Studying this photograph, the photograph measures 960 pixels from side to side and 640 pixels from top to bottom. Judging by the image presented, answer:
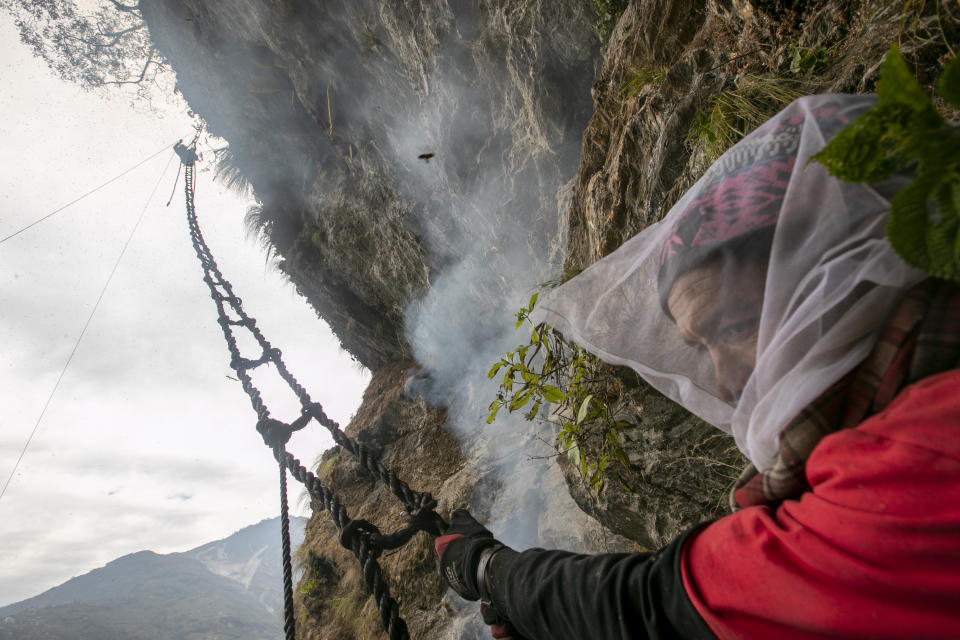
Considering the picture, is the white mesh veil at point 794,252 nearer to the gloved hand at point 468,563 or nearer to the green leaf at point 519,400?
the gloved hand at point 468,563

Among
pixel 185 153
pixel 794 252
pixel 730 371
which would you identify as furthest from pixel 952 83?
pixel 185 153

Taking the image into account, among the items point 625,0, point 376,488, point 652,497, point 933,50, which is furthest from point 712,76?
point 376,488

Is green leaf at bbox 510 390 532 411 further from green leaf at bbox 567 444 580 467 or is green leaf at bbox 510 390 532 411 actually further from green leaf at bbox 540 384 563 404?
green leaf at bbox 567 444 580 467

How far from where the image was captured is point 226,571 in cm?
4256

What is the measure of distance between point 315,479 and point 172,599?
41.4 m

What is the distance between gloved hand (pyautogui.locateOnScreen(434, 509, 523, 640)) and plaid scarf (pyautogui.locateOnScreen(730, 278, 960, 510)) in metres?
1.19

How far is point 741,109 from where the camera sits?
183cm

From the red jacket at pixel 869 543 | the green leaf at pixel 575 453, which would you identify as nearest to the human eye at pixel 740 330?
the red jacket at pixel 869 543

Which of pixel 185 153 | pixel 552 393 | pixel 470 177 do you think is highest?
pixel 185 153

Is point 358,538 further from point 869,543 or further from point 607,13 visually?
point 607,13

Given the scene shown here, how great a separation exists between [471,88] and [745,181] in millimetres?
4863

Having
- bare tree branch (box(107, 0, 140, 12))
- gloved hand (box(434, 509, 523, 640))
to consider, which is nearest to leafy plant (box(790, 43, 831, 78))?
gloved hand (box(434, 509, 523, 640))

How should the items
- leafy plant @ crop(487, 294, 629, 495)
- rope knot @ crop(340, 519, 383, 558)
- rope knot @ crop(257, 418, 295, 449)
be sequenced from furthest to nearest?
1. rope knot @ crop(257, 418, 295, 449)
2. leafy plant @ crop(487, 294, 629, 495)
3. rope knot @ crop(340, 519, 383, 558)

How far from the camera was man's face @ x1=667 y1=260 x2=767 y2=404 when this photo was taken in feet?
3.28
